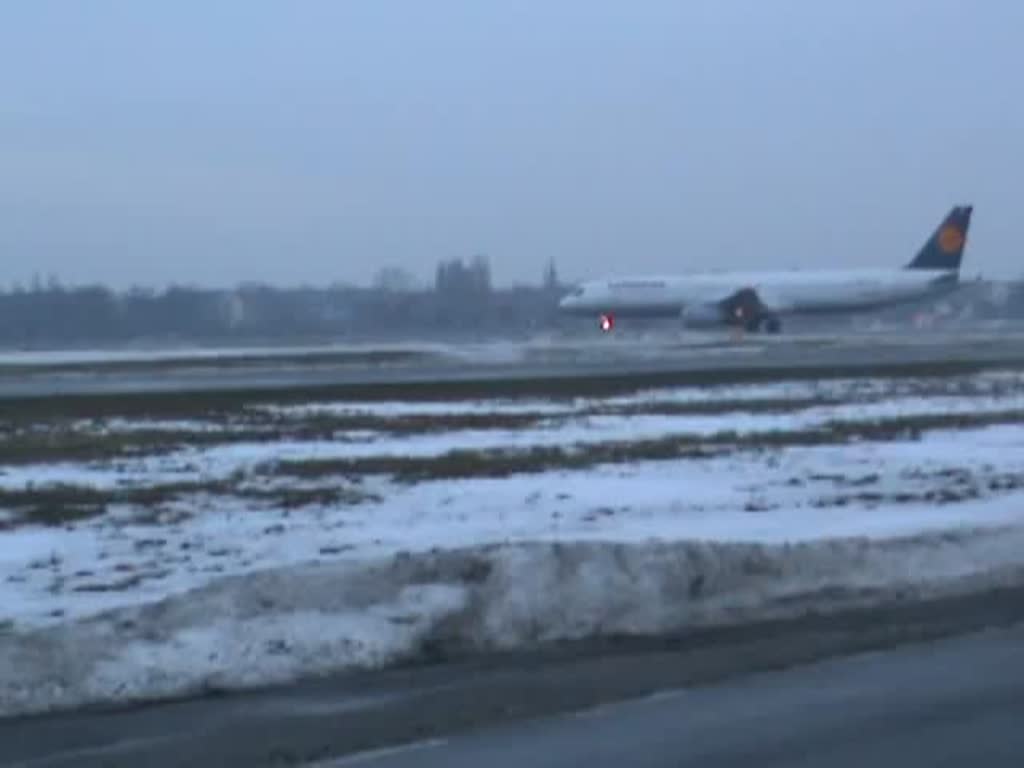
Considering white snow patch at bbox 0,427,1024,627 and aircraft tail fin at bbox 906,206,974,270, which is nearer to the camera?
white snow patch at bbox 0,427,1024,627

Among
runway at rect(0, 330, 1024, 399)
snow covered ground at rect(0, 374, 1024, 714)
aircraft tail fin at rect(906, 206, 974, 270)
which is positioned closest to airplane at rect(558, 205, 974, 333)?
aircraft tail fin at rect(906, 206, 974, 270)

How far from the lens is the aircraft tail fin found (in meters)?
103

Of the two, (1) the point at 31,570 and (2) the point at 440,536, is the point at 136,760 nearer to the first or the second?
(1) the point at 31,570

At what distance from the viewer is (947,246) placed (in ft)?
343

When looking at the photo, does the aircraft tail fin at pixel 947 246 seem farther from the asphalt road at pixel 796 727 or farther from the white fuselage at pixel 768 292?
the asphalt road at pixel 796 727

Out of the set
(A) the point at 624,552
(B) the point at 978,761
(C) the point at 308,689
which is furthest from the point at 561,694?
(A) the point at 624,552

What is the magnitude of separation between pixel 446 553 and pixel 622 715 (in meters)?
4.57

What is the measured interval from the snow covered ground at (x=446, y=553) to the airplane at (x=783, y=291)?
240 ft

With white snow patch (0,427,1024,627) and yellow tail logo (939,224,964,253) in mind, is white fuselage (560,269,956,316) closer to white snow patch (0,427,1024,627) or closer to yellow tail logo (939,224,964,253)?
yellow tail logo (939,224,964,253)

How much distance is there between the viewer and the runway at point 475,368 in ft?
144

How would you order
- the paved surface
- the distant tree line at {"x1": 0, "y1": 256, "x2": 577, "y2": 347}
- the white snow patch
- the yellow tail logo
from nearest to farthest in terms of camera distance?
the paved surface, the white snow patch, the yellow tail logo, the distant tree line at {"x1": 0, "y1": 256, "x2": 577, "y2": 347}

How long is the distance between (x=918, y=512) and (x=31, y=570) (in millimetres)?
8446

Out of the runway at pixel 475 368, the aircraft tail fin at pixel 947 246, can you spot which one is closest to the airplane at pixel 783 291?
the aircraft tail fin at pixel 947 246

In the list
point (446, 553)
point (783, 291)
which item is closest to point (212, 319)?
point (783, 291)
